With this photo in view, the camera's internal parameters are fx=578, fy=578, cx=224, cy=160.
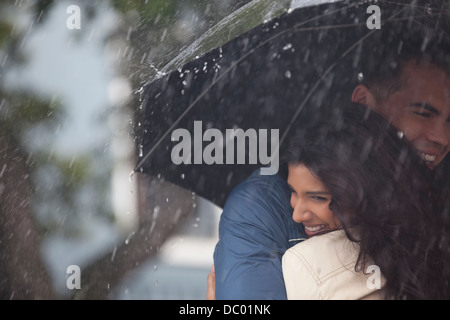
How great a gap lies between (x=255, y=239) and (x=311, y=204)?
0.20 m

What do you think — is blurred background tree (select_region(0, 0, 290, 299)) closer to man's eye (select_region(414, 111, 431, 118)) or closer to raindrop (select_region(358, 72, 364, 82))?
raindrop (select_region(358, 72, 364, 82))

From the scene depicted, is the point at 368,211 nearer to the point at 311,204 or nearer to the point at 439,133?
the point at 311,204

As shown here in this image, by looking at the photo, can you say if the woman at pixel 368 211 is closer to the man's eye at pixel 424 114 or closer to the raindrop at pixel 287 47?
the man's eye at pixel 424 114

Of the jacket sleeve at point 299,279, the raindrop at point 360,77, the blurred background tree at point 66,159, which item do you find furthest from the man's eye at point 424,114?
the blurred background tree at point 66,159

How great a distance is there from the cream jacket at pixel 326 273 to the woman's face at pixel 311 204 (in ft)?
0.23

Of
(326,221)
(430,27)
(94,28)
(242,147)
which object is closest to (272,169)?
(242,147)

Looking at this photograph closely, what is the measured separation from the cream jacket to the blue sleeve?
9cm

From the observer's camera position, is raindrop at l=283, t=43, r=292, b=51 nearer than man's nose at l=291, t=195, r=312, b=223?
No

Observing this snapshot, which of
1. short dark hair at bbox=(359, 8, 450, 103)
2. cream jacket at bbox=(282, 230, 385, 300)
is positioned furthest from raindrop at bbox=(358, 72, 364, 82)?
cream jacket at bbox=(282, 230, 385, 300)

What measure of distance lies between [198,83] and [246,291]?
0.69 metres

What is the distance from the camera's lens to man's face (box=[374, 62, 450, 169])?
6.27 ft

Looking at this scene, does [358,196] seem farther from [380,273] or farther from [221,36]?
[221,36]

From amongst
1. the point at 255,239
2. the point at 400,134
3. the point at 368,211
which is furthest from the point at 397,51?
the point at 255,239

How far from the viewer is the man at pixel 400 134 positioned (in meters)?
1.68
